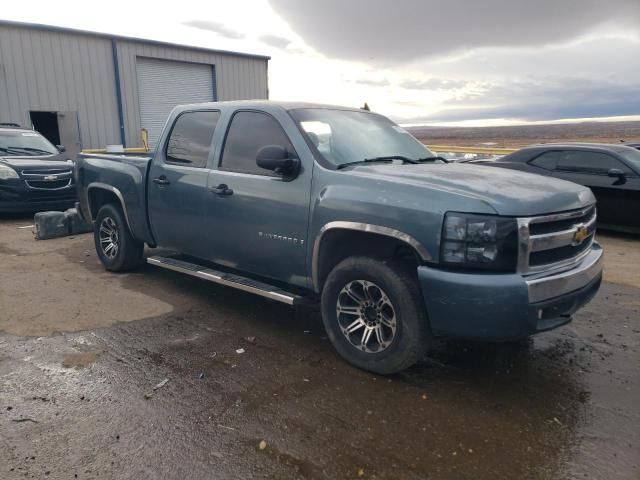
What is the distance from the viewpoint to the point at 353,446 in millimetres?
2707

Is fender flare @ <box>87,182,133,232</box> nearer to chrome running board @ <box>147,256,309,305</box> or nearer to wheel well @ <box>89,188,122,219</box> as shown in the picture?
wheel well @ <box>89,188,122,219</box>

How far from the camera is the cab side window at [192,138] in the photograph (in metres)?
4.70

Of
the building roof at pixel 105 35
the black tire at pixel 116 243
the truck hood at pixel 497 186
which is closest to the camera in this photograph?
the truck hood at pixel 497 186

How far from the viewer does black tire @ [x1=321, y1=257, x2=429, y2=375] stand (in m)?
3.22

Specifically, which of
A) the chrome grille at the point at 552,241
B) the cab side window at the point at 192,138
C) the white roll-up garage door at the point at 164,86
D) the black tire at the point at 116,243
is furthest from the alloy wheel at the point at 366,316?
the white roll-up garage door at the point at 164,86

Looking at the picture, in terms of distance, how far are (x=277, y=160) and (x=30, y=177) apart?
315 inches

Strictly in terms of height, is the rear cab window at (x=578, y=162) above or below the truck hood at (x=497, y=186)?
below

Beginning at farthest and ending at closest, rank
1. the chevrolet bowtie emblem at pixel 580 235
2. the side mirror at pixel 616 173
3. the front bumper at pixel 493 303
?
the side mirror at pixel 616 173
the chevrolet bowtie emblem at pixel 580 235
the front bumper at pixel 493 303

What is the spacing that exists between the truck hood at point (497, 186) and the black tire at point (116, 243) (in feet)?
10.7

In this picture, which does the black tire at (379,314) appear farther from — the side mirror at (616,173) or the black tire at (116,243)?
the side mirror at (616,173)

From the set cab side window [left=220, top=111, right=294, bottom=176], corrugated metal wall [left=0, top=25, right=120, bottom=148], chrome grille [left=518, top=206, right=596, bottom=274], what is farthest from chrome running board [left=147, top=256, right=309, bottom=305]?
corrugated metal wall [left=0, top=25, right=120, bottom=148]

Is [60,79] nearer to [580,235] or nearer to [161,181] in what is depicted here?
[161,181]

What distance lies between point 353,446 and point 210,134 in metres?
3.14

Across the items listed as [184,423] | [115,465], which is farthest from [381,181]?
[115,465]
